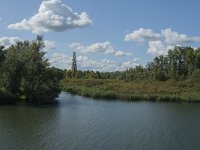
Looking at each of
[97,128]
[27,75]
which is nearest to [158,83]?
[27,75]

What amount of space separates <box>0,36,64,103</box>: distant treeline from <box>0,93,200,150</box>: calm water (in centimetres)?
919

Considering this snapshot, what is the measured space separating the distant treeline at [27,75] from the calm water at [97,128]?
30.2ft

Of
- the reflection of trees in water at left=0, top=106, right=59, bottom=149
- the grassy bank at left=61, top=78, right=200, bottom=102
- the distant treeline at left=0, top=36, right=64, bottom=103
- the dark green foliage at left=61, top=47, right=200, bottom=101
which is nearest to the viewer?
the reflection of trees in water at left=0, top=106, right=59, bottom=149

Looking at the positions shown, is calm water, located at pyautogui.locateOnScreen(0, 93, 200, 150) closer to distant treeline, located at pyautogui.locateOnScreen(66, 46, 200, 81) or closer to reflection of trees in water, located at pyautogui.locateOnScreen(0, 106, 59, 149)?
reflection of trees in water, located at pyautogui.locateOnScreen(0, 106, 59, 149)

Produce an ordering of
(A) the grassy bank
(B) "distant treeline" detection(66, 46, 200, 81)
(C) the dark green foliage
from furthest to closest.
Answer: (B) "distant treeline" detection(66, 46, 200, 81) < (C) the dark green foliage < (A) the grassy bank

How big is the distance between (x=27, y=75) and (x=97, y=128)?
104 feet

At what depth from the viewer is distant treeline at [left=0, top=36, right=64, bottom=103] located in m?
74.3

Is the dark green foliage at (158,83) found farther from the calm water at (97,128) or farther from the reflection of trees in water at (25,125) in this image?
the reflection of trees in water at (25,125)

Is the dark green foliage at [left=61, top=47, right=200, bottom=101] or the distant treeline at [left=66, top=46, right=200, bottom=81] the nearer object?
the dark green foliage at [left=61, top=47, right=200, bottom=101]

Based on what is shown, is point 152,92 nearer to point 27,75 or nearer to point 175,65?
point 27,75

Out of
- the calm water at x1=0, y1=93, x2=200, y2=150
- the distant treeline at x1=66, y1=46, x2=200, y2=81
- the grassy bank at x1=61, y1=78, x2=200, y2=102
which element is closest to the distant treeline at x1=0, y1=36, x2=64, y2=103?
the calm water at x1=0, y1=93, x2=200, y2=150

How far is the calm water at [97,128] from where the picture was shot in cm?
3759

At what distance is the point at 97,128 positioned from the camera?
47.2m

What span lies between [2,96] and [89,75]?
5036 inches
